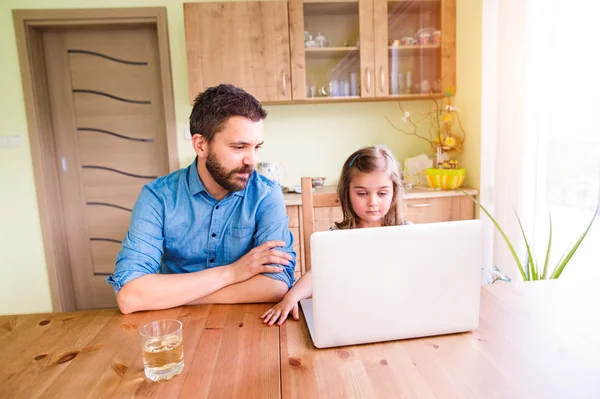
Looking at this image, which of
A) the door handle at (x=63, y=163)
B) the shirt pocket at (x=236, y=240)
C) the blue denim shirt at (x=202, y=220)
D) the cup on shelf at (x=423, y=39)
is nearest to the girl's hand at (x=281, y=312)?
the blue denim shirt at (x=202, y=220)

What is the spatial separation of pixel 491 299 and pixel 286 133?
215 cm

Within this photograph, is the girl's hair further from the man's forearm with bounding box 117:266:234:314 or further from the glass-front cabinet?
the glass-front cabinet

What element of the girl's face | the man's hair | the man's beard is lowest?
the girl's face

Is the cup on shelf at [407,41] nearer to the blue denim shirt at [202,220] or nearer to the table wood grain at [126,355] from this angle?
the blue denim shirt at [202,220]

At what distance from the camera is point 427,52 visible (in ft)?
8.87

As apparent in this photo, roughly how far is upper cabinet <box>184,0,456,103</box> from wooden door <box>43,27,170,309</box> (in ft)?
2.26

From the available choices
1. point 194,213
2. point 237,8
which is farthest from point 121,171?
point 194,213

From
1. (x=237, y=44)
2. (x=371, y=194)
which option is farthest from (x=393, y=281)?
(x=237, y=44)

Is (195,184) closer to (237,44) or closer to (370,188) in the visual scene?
(370,188)

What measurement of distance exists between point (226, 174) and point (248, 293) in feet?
1.48

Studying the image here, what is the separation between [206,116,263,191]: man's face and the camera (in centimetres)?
132

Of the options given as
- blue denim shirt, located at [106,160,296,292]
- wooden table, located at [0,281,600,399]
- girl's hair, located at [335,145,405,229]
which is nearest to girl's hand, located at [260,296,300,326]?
wooden table, located at [0,281,600,399]

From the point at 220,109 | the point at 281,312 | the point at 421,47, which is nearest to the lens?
the point at 281,312

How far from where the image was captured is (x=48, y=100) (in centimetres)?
289
